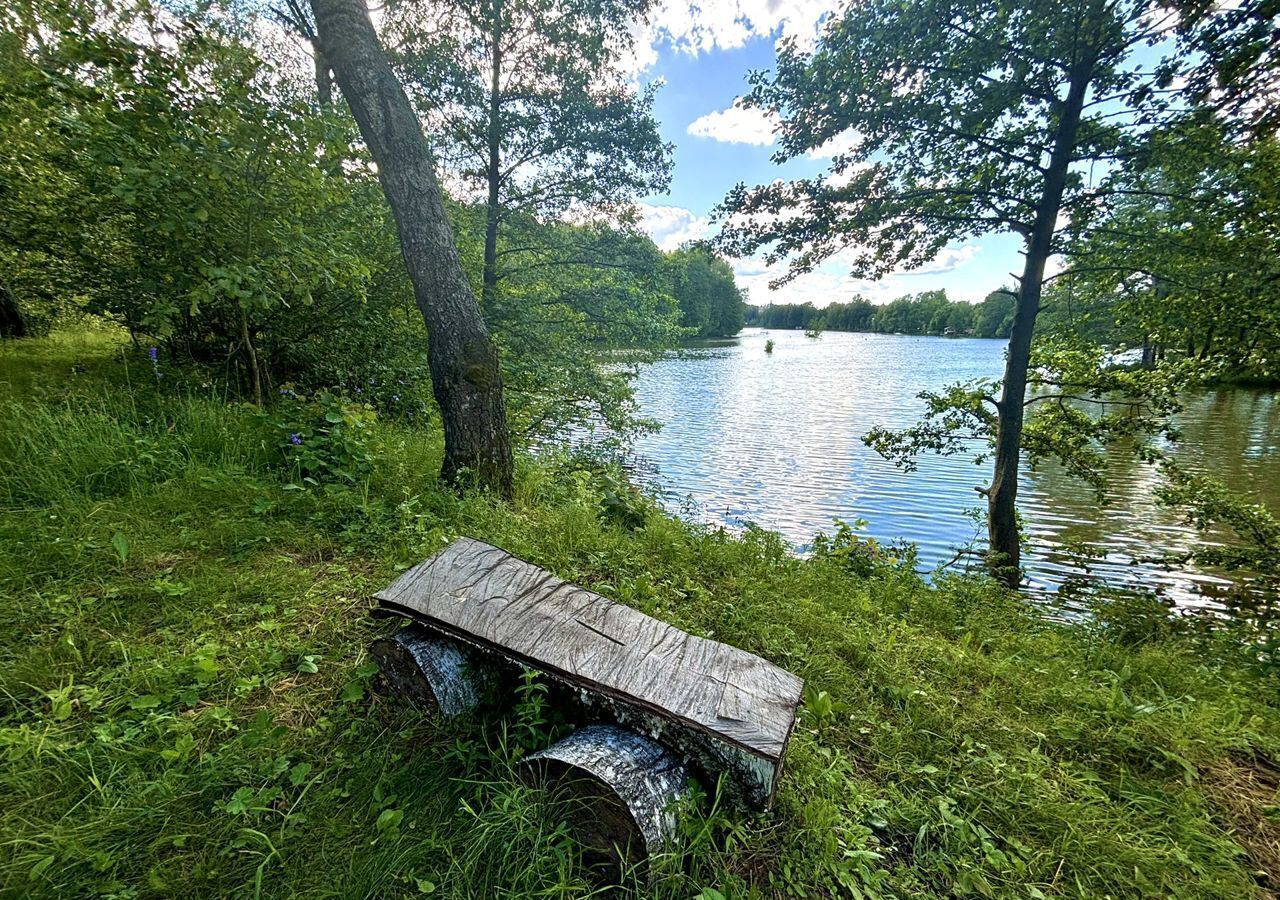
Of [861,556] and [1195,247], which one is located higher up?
[1195,247]

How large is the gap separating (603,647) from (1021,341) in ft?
21.0

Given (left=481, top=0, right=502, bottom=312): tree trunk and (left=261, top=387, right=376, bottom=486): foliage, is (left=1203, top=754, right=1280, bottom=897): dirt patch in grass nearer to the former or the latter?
(left=261, top=387, right=376, bottom=486): foliage

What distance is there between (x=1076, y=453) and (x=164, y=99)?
9.35 metres

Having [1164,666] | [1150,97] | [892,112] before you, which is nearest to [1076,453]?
[1164,666]

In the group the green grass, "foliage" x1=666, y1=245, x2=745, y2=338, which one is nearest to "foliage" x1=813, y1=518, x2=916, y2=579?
the green grass

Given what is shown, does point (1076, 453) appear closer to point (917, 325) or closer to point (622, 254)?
Result: point (622, 254)

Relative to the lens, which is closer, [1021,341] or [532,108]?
[1021,341]

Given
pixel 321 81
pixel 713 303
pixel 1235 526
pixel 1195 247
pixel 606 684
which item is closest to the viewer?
pixel 606 684

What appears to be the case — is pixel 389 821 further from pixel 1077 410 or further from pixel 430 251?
pixel 1077 410

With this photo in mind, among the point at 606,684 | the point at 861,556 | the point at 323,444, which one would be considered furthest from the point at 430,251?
the point at 861,556

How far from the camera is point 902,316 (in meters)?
81.0

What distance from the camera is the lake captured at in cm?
732

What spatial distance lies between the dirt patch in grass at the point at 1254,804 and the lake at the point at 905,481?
440 centimetres

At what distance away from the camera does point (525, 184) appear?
8617 millimetres
